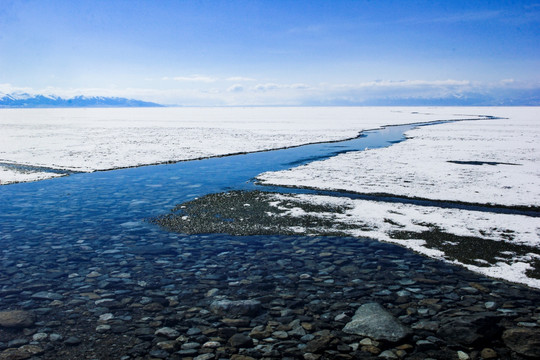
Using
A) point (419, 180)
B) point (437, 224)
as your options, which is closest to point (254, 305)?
point (437, 224)

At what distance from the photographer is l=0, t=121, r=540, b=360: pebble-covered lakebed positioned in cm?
443

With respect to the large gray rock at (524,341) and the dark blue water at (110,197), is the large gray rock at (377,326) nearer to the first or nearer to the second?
the large gray rock at (524,341)

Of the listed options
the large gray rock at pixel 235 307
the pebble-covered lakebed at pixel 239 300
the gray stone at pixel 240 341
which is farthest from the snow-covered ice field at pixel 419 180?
the gray stone at pixel 240 341

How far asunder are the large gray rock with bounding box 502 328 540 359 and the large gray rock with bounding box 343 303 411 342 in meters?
1.09

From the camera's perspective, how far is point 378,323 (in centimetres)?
486

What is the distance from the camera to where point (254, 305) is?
5387 millimetres

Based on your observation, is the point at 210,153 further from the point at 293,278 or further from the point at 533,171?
the point at 293,278

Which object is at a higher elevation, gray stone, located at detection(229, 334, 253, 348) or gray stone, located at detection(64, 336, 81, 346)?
gray stone, located at detection(64, 336, 81, 346)

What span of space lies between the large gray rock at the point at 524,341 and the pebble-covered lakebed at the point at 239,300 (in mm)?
19

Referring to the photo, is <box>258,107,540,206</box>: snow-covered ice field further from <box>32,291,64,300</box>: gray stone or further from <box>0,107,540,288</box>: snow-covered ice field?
<box>32,291,64,300</box>: gray stone

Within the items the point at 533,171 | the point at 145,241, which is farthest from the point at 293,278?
the point at 533,171

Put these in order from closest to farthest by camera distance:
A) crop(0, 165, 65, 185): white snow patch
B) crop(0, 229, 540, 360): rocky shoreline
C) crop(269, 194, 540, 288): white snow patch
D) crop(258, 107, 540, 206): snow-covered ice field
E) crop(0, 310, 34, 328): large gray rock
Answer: crop(0, 229, 540, 360): rocky shoreline, crop(0, 310, 34, 328): large gray rock, crop(269, 194, 540, 288): white snow patch, crop(258, 107, 540, 206): snow-covered ice field, crop(0, 165, 65, 185): white snow patch

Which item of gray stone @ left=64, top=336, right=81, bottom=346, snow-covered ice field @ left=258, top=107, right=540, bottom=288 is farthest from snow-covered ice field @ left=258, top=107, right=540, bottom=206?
gray stone @ left=64, top=336, right=81, bottom=346

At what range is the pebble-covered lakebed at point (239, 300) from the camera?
4.43 meters
